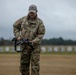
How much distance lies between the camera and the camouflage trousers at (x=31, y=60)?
43.4 feet

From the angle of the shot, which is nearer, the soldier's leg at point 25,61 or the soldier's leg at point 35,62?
the soldier's leg at point 35,62

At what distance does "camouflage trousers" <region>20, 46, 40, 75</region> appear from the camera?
1323cm

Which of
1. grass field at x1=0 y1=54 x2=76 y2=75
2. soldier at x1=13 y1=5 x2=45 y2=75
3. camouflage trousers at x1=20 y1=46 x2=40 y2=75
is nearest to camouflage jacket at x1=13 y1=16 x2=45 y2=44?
soldier at x1=13 y1=5 x2=45 y2=75

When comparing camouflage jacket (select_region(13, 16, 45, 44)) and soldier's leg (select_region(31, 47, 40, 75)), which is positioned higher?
camouflage jacket (select_region(13, 16, 45, 44))

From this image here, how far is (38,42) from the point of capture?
13203 mm

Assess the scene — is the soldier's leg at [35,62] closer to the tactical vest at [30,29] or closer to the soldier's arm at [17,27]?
the tactical vest at [30,29]

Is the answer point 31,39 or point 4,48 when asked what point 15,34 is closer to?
A: point 31,39

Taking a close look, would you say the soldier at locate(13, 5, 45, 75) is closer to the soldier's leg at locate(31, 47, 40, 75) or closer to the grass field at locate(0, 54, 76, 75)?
the soldier's leg at locate(31, 47, 40, 75)

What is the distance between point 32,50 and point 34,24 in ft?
2.20

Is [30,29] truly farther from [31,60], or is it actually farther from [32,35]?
[31,60]

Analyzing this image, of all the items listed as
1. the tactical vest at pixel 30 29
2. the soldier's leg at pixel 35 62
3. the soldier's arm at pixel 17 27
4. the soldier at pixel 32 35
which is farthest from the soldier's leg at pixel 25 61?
the soldier's arm at pixel 17 27

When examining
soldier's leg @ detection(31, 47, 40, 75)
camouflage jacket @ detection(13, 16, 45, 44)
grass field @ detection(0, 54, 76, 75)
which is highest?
camouflage jacket @ detection(13, 16, 45, 44)

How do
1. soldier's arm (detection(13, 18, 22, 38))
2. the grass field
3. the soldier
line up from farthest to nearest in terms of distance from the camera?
1. the grass field
2. soldier's arm (detection(13, 18, 22, 38))
3. the soldier

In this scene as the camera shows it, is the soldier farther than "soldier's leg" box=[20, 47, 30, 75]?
No
